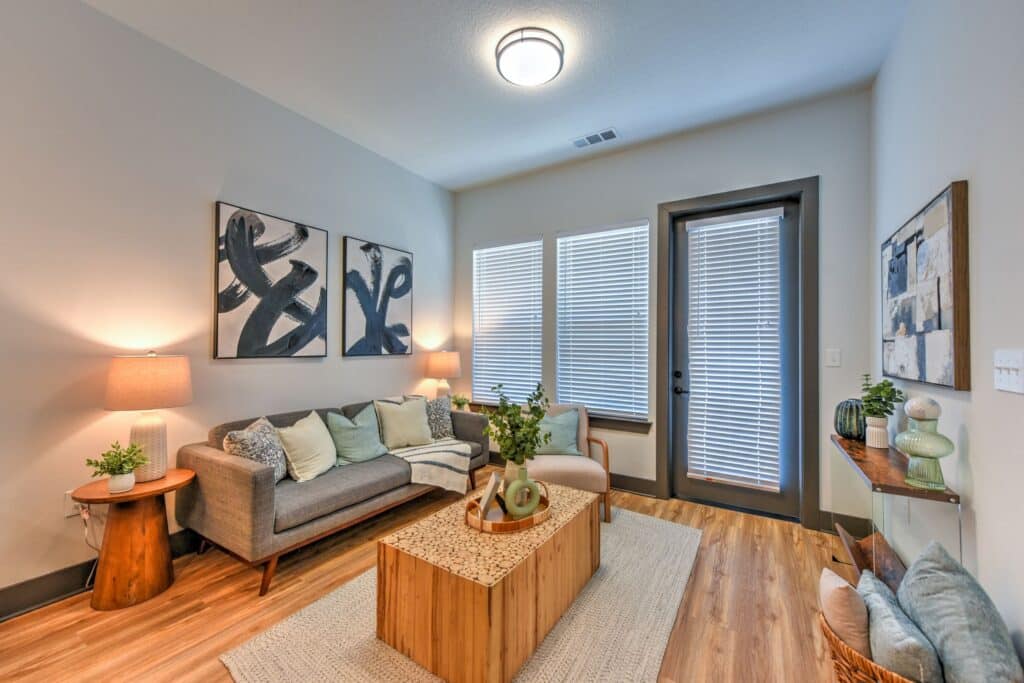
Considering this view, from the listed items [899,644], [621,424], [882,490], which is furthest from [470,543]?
[621,424]

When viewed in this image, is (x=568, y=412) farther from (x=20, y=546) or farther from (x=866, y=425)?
(x=20, y=546)

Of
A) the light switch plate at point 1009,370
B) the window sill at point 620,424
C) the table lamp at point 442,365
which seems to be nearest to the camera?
the light switch plate at point 1009,370

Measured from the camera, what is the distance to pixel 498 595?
146 cm

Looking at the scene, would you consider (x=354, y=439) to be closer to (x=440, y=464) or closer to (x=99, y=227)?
(x=440, y=464)

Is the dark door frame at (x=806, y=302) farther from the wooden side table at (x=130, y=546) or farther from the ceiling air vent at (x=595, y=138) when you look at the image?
the wooden side table at (x=130, y=546)

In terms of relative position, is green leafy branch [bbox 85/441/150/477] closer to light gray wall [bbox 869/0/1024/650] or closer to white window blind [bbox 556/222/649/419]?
white window blind [bbox 556/222/649/419]

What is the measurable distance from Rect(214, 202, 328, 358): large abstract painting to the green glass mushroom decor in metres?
3.56

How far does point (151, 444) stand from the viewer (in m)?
2.16

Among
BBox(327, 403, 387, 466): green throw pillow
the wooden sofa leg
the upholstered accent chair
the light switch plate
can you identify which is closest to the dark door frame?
the upholstered accent chair

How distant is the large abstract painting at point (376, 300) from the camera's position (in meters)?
3.47

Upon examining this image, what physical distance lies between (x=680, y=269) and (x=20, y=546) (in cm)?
439

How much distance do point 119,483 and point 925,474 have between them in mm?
3574

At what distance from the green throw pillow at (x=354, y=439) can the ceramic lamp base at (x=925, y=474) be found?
3.00 m

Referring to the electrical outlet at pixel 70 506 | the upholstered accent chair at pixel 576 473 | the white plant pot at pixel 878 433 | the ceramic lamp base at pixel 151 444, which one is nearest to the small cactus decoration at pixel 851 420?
the white plant pot at pixel 878 433
